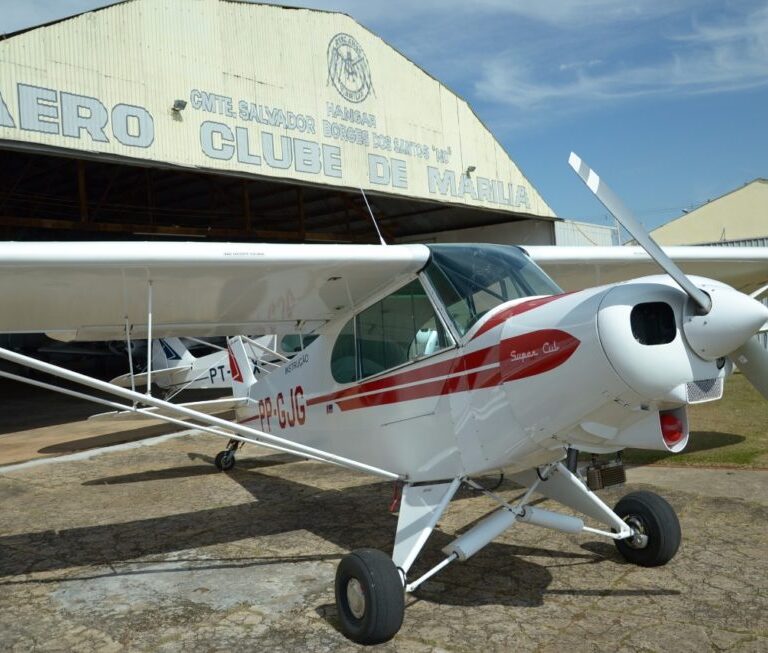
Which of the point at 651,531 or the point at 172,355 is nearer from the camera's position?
the point at 651,531

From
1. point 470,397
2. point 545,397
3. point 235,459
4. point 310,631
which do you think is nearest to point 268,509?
point 235,459

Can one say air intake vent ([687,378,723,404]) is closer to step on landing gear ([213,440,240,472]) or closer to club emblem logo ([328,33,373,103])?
step on landing gear ([213,440,240,472])

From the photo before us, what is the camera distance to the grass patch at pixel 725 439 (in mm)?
7484

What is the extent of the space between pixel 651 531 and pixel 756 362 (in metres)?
1.25

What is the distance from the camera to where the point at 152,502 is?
7113mm

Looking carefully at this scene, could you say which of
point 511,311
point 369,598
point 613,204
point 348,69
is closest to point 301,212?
point 348,69

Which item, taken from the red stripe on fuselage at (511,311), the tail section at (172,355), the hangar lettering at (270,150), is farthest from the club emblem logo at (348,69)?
the red stripe on fuselage at (511,311)

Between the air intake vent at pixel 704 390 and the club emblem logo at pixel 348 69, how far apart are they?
1076cm

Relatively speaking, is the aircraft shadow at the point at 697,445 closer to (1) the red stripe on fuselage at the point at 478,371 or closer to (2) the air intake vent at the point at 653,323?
(1) the red stripe on fuselage at the point at 478,371

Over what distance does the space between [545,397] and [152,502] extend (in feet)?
15.9

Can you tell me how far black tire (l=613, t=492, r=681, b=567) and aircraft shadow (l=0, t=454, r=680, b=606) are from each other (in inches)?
10.4

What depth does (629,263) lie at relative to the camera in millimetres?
6711

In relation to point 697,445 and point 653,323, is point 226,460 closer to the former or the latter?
point 697,445

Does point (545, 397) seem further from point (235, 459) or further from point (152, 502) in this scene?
point (235, 459)
